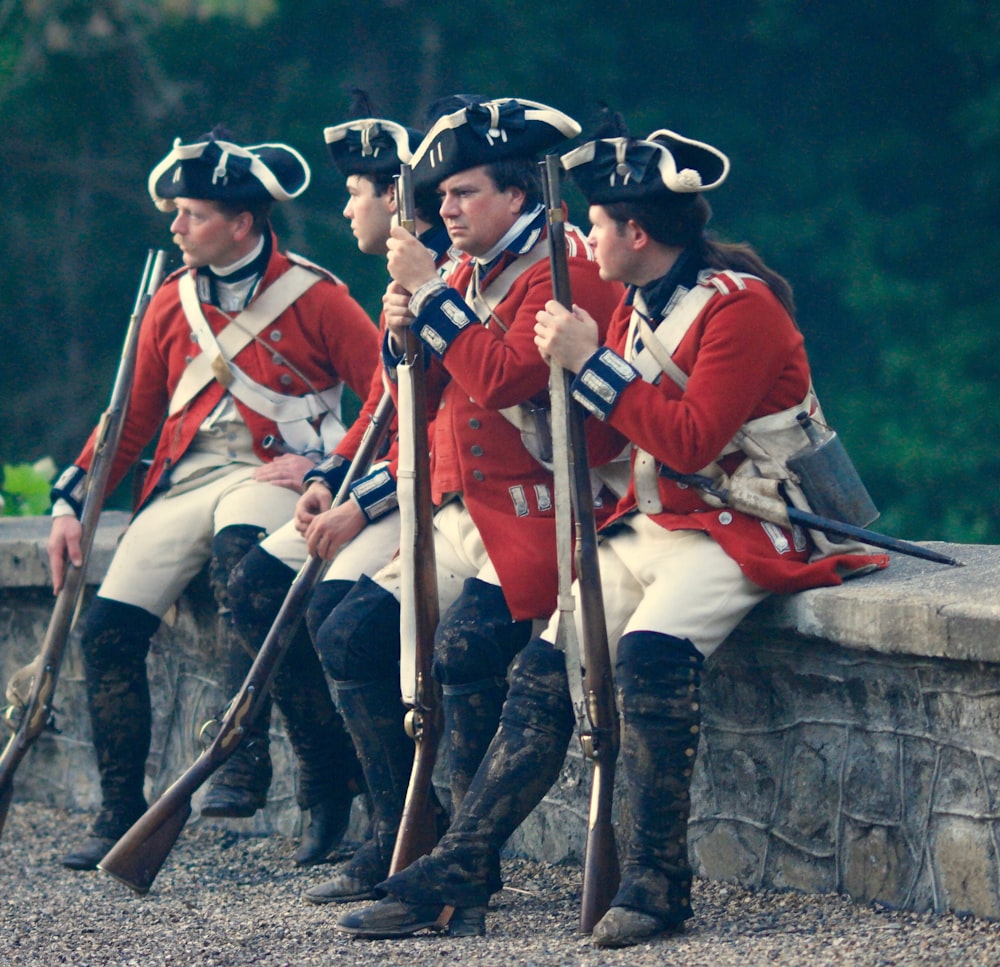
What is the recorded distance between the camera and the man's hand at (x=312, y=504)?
423 cm

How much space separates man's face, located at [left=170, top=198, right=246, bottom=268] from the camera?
15.3 feet

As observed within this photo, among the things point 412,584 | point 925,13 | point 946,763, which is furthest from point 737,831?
point 925,13

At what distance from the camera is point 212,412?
471cm

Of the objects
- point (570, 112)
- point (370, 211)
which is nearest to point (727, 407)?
point (370, 211)

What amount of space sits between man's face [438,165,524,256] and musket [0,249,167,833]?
1.20 meters

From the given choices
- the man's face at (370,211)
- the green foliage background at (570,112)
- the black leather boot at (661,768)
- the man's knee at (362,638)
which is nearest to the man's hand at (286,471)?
the man's face at (370,211)

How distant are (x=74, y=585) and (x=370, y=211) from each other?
126cm

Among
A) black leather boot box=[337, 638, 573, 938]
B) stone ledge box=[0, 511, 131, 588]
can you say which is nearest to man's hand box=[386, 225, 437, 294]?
black leather boot box=[337, 638, 573, 938]

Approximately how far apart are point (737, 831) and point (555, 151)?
1.48m

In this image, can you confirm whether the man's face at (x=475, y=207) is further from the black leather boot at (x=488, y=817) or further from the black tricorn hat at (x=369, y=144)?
the black leather boot at (x=488, y=817)

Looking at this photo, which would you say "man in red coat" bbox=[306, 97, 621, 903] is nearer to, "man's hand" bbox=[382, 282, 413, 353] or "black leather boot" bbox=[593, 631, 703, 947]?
"man's hand" bbox=[382, 282, 413, 353]

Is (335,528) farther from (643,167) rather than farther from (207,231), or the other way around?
(643,167)

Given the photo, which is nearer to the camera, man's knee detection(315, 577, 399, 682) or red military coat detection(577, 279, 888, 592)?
red military coat detection(577, 279, 888, 592)

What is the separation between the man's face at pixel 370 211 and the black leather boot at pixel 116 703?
112 cm
